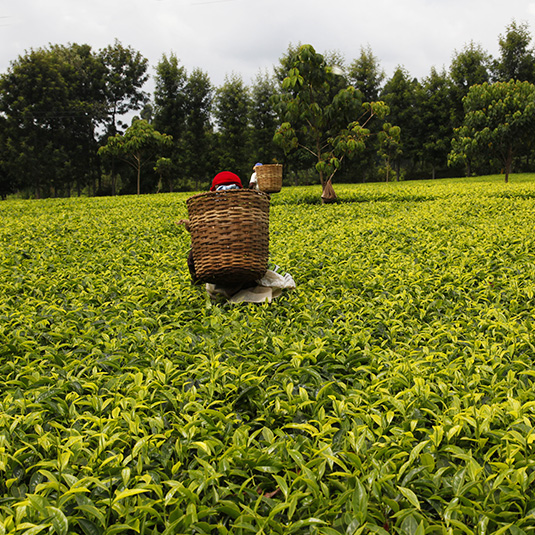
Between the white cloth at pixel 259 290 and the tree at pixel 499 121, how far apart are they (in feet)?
54.5

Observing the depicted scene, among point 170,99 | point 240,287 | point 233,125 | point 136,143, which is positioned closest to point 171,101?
point 170,99

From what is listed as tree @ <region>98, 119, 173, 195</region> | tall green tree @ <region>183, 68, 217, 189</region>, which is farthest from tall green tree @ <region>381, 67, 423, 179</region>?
tree @ <region>98, 119, 173, 195</region>

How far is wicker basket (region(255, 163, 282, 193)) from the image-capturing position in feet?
29.6

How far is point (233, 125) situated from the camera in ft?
94.2

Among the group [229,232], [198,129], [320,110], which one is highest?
[198,129]

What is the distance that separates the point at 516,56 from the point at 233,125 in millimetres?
21465

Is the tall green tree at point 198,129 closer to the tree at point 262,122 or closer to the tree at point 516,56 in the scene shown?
the tree at point 262,122

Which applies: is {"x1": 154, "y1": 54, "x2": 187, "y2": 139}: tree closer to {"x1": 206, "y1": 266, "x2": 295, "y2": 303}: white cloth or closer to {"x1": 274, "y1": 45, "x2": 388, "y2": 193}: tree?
{"x1": 274, "y1": 45, "x2": 388, "y2": 193}: tree

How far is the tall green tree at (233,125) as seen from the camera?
92.8 feet

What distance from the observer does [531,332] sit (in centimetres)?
272

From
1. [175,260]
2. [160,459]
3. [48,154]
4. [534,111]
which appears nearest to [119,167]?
[48,154]

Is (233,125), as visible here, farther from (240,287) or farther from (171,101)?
(240,287)

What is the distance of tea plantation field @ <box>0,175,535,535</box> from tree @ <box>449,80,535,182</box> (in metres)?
15.3

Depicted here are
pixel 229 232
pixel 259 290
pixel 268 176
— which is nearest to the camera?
pixel 229 232
